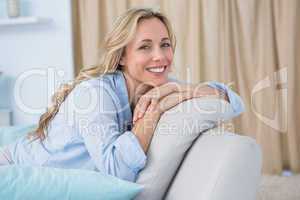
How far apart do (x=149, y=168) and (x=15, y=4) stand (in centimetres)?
243

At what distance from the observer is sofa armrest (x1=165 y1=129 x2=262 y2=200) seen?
103cm

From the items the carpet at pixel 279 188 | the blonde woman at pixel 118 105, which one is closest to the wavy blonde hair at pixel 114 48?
the blonde woman at pixel 118 105

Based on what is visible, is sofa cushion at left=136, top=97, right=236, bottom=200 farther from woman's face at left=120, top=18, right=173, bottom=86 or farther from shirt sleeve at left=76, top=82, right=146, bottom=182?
woman's face at left=120, top=18, right=173, bottom=86

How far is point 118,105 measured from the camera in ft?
4.61

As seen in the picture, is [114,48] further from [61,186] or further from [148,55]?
[61,186]

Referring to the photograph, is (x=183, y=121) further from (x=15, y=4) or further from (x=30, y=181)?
(x=15, y=4)

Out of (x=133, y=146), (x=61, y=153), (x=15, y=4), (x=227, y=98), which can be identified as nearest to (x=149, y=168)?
(x=133, y=146)

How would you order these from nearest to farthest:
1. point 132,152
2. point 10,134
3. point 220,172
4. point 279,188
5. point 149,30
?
point 220,172 → point 132,152 → point 149,30 → point 10,134 → point 279,188

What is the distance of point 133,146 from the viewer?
121cm

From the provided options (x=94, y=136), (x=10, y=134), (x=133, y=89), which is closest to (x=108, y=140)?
(x=94, y=136)

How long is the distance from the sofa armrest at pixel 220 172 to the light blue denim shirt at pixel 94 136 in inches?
5.5

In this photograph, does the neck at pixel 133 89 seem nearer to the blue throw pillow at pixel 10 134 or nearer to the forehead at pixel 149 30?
the forehead at pixel 149 30

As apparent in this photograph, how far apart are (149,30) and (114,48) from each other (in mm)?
142

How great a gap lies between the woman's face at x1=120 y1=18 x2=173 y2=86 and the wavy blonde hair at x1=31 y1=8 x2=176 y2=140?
2cm
